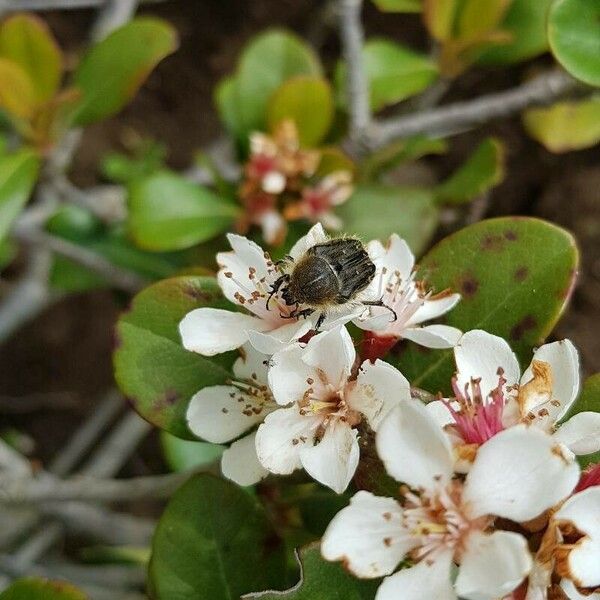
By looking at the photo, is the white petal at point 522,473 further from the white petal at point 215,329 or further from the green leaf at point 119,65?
the green leaf at point 119,65

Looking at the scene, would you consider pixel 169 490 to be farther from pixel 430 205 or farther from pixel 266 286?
pixel 430 205

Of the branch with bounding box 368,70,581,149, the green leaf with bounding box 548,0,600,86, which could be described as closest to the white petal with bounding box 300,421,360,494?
the green leaf with bounding box 548,0,600,86

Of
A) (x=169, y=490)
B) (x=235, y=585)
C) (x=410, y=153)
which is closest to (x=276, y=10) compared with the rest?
(x=410, y=153)

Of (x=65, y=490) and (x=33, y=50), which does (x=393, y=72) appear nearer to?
(x=33, y=50)

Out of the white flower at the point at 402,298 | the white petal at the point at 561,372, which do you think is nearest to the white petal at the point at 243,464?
the white flower at the point at 402,298

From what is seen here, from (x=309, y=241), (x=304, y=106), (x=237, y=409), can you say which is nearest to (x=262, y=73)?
(x=304, y=106)

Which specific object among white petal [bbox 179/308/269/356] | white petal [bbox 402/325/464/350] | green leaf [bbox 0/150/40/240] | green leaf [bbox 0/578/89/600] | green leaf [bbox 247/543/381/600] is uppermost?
green leaf [bbox 0/150/40/240]

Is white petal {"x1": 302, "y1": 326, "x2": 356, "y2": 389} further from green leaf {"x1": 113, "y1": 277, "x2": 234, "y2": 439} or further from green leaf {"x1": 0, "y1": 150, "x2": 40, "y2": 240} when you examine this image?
green leaf {"x1": 0, "y1": 150, "x2": 40, "y2": 240}

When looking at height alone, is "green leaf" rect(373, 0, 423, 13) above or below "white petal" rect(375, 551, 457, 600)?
above
